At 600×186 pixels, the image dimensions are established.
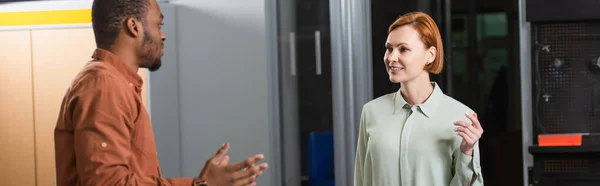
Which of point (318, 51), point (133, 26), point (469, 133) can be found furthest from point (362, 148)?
point (318, 51)

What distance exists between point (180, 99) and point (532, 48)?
91.2 inches

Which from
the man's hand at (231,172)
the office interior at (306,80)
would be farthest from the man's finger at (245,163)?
the office interior at (306,80)

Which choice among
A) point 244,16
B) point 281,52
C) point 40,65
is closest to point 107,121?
point 281,52

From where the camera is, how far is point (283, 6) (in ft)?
12.5

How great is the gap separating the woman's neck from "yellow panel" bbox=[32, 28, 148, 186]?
2.25 meters

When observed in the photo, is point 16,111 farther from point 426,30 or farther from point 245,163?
point 245,163

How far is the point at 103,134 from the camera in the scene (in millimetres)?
1542

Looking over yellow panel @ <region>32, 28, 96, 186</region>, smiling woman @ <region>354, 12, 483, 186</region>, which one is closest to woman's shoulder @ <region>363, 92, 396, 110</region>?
smiling woman @ <region>354, 12, 483, 186</region>

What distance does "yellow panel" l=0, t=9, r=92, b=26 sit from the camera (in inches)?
162

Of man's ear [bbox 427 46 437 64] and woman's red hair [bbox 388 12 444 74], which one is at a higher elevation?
woman's red hair [bbox 388 12 444 74]

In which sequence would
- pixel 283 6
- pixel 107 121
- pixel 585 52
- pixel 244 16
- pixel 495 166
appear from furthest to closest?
pixel 244 16, pixel 283 6, pixel 495 166, pixel 585 52, pixel 107 121

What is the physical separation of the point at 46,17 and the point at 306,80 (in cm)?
139

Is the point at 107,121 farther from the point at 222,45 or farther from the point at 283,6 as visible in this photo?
the point at 222,45

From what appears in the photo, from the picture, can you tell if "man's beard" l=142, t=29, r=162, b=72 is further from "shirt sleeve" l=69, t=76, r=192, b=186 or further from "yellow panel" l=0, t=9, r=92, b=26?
"yellow panel" l=0, t=9, r=92, b=26
